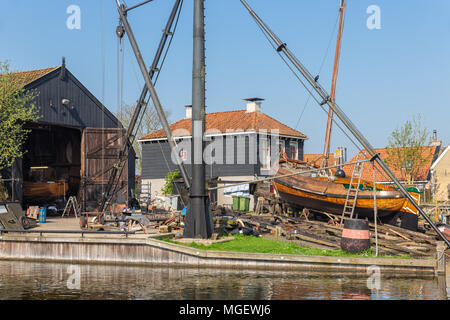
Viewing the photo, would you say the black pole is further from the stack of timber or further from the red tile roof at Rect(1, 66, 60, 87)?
the red tile roof at Rect(1, 66, 60, 87)

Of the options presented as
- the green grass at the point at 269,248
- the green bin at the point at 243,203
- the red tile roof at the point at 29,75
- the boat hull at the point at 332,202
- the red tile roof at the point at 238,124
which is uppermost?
the red tile roof at the point at 29,75

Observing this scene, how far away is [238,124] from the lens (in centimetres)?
3928

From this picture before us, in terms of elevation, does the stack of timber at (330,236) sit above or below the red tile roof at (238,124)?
below

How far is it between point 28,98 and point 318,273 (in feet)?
66.0

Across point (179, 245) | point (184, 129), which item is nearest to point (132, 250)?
point (179, 245)

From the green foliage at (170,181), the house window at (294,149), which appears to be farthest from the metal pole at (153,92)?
the house window at (294,149)

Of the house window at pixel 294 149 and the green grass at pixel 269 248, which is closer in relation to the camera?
the green grass at pixel 269 248

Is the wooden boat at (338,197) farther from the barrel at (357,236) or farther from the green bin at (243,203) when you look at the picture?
the barrel at (357,236)

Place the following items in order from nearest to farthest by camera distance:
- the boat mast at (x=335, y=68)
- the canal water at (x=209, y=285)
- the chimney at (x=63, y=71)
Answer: the canal water at (x=209, y=285), the boat mast at (x=335, y=68), the chimney at (x=63, y=71)

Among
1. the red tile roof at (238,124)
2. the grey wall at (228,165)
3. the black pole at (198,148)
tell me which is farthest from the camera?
the red tile roof at (238,124)

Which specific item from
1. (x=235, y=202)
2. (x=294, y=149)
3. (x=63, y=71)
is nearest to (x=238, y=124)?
(x=294, y=149)

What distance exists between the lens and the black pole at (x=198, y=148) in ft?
63.0

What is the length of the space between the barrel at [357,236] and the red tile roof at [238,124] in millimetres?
20817
